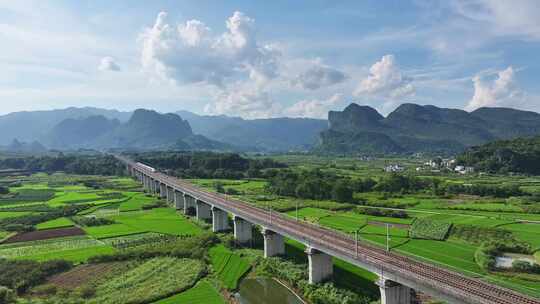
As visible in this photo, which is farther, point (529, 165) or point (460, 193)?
point (529, 165)

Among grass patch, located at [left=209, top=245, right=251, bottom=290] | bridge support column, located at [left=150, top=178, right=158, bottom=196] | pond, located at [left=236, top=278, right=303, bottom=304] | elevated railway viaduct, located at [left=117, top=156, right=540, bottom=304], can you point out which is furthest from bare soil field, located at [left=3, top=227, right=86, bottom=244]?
bridge support column, located at [left=150, top=178, right=158, bottom=196]

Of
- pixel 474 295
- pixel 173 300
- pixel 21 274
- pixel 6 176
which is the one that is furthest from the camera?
pixel 6 176

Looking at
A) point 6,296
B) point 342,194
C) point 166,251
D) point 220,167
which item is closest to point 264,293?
point 166,251

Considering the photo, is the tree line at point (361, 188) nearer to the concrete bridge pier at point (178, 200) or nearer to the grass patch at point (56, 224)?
the concrete bridge pier at point (178, 200)

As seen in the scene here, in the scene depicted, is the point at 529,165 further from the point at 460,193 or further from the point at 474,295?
the point at 474,295

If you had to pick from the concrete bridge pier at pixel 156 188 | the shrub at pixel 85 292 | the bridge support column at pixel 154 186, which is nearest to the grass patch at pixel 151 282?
the shrub at pixel 85 292

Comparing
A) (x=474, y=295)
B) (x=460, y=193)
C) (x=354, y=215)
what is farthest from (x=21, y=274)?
(x=460, y=193)
